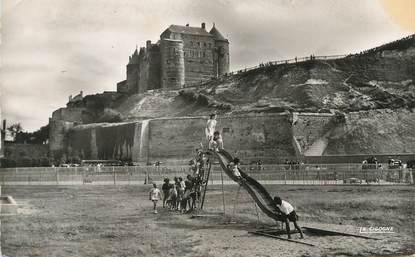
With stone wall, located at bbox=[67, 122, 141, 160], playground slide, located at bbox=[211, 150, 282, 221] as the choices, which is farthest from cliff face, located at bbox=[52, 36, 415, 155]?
playground slide, located at bbox=[211, 150, 282, 221]

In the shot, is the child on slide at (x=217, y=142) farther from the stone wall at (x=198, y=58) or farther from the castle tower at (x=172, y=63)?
the stone wall at (x=198, y=58)

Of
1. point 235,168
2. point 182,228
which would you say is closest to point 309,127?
point 235,168

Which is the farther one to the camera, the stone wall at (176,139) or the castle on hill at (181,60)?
the castle on hill at (181,60)

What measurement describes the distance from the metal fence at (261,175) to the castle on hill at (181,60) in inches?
1330

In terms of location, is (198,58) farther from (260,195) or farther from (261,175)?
(260,195)

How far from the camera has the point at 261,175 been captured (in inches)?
832

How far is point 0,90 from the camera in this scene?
8.29 metres

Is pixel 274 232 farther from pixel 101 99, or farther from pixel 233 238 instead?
pixel 101 99

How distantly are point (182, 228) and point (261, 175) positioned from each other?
1111 cm

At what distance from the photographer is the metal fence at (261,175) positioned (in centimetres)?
1950

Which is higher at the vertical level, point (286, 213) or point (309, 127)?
point (309, 127)

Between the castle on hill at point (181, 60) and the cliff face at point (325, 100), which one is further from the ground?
the castle on hill at point (181, 60)

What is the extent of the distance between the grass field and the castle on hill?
43.1 metres

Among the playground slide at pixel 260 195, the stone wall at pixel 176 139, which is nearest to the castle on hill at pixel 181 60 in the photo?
the stone wall at pixel 176 139
